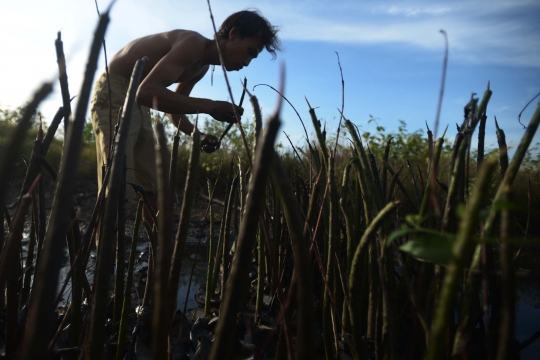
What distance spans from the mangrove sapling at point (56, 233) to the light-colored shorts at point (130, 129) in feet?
4.94

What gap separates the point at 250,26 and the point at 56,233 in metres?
2.06

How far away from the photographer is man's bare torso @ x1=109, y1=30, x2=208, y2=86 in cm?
214

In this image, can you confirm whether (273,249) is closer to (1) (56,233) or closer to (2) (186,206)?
(2) (186,206)

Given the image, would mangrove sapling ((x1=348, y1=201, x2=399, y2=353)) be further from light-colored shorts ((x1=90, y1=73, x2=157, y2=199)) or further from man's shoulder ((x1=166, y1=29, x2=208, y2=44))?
man's shoulder ((x1=166, y1=29, x2=208, y2=44))

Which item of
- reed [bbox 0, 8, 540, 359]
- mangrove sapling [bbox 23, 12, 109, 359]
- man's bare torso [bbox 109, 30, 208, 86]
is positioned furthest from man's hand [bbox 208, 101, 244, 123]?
mangrove sapling [bbox 23, 12, 109, 359]

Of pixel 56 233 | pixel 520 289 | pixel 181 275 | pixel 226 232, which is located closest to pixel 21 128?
pixel 56 233

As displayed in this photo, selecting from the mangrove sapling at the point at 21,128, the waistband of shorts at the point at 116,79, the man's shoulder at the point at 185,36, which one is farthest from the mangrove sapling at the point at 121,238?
the waistband of shorts at the point at 116,79

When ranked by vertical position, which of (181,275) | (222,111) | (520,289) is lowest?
(520,289)

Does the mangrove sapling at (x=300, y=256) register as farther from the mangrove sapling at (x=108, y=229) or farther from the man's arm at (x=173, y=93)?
the man's arm at (x=173, y=93)

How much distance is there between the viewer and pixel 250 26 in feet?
7.40

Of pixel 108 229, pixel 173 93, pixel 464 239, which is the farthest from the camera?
pixel 173 93

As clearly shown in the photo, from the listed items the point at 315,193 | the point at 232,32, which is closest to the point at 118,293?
the point at 315,193

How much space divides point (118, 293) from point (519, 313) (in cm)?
161

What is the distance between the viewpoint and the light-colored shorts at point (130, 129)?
216 cm
